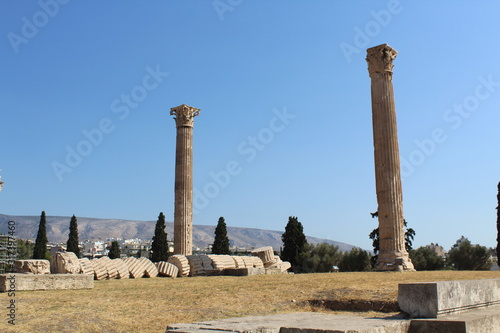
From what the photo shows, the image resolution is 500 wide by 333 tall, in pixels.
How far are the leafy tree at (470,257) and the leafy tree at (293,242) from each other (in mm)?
11805

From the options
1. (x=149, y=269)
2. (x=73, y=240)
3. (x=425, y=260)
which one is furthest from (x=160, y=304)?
(x=73, y=240)

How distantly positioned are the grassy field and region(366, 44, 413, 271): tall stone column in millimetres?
7335

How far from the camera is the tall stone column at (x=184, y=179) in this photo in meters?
25.2

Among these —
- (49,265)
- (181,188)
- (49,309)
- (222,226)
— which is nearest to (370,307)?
(49,309)

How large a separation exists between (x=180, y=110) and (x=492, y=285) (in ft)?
69.7

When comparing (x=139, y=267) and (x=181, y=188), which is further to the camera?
(x=181, y=188)

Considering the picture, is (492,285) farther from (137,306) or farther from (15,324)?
(15,324)

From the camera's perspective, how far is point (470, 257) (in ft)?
122

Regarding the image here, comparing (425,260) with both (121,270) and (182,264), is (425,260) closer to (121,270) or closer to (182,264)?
(182,264)

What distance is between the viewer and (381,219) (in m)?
19.9

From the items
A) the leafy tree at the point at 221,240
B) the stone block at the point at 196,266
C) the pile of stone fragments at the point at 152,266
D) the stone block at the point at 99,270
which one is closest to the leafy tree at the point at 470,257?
the leafy tree at the point at 221,240

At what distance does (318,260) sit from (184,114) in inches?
713

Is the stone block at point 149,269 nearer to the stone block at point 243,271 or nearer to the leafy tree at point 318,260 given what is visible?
the stone block at point 243,271

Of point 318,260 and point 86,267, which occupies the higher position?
point 86,267
